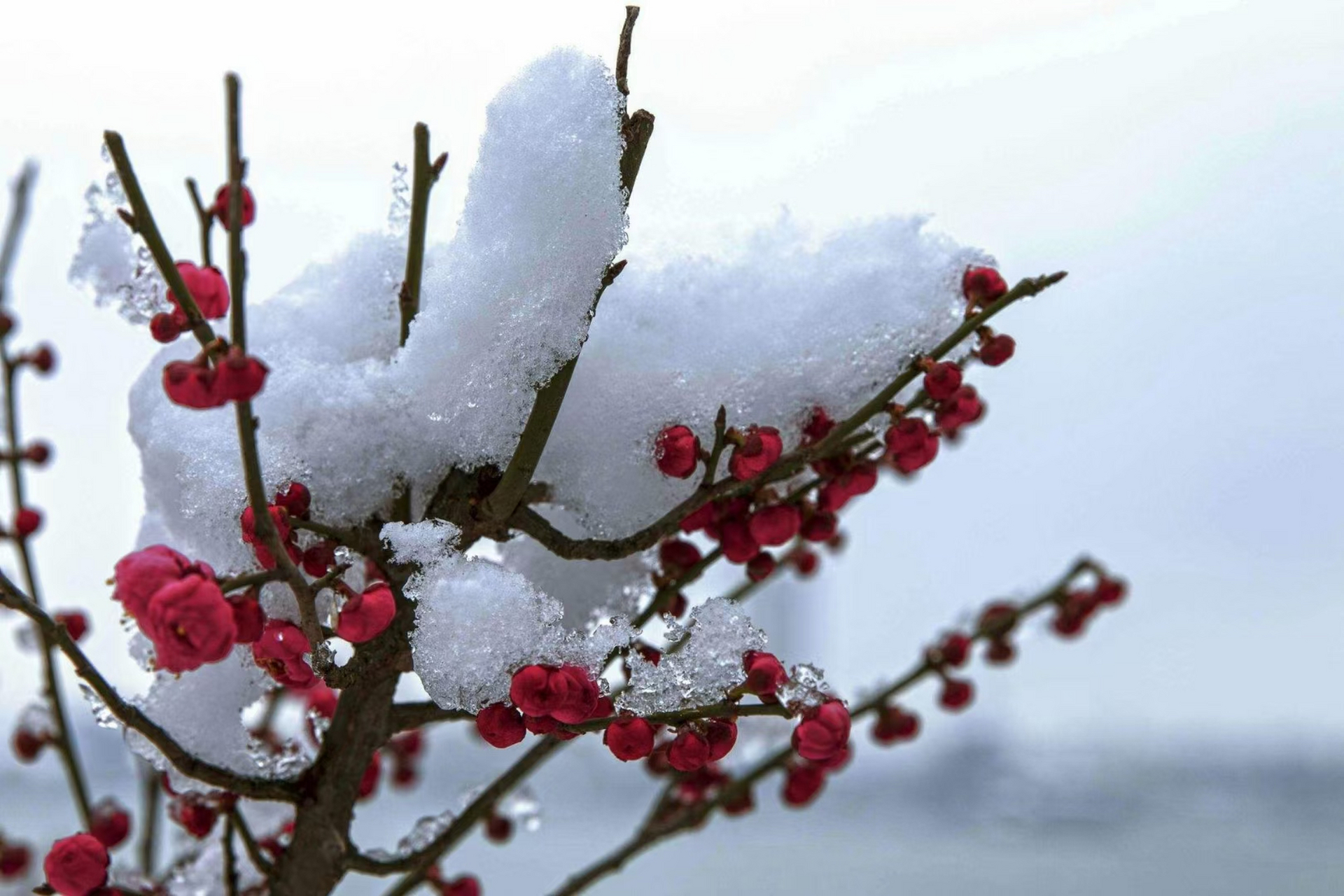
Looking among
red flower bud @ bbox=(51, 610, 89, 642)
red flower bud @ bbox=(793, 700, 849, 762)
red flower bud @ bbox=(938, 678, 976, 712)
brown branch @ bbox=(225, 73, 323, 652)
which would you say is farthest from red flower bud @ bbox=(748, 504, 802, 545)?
red flower bud @ bbox=(51, 610, 89, 642)

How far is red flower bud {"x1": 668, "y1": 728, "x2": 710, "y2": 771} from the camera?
40 cm

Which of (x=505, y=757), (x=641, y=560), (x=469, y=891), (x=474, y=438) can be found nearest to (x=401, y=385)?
(x=474, y=438)

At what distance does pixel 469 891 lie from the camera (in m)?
0.67

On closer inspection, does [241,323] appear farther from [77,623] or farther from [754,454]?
[77,623]

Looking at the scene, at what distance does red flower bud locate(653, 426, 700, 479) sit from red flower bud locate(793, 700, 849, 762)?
0.11 metres

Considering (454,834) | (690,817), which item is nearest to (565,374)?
(454,834)

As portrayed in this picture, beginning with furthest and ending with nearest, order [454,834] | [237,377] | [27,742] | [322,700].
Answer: [27,742] → [322,700] → [454,834] → [237,377]

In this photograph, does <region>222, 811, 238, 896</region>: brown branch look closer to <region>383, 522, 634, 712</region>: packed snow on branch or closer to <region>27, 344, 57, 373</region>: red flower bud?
<region>383, 522, 634, 712</region>: packed snow on branch

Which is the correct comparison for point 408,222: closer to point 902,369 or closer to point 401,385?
point 401,385

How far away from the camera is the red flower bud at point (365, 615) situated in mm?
384

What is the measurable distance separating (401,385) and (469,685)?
12 centimetres

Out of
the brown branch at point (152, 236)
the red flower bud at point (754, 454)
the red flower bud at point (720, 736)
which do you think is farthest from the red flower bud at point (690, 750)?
the brown branch at point (152, 236)

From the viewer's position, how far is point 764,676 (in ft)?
1.30

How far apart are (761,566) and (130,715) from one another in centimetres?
29
